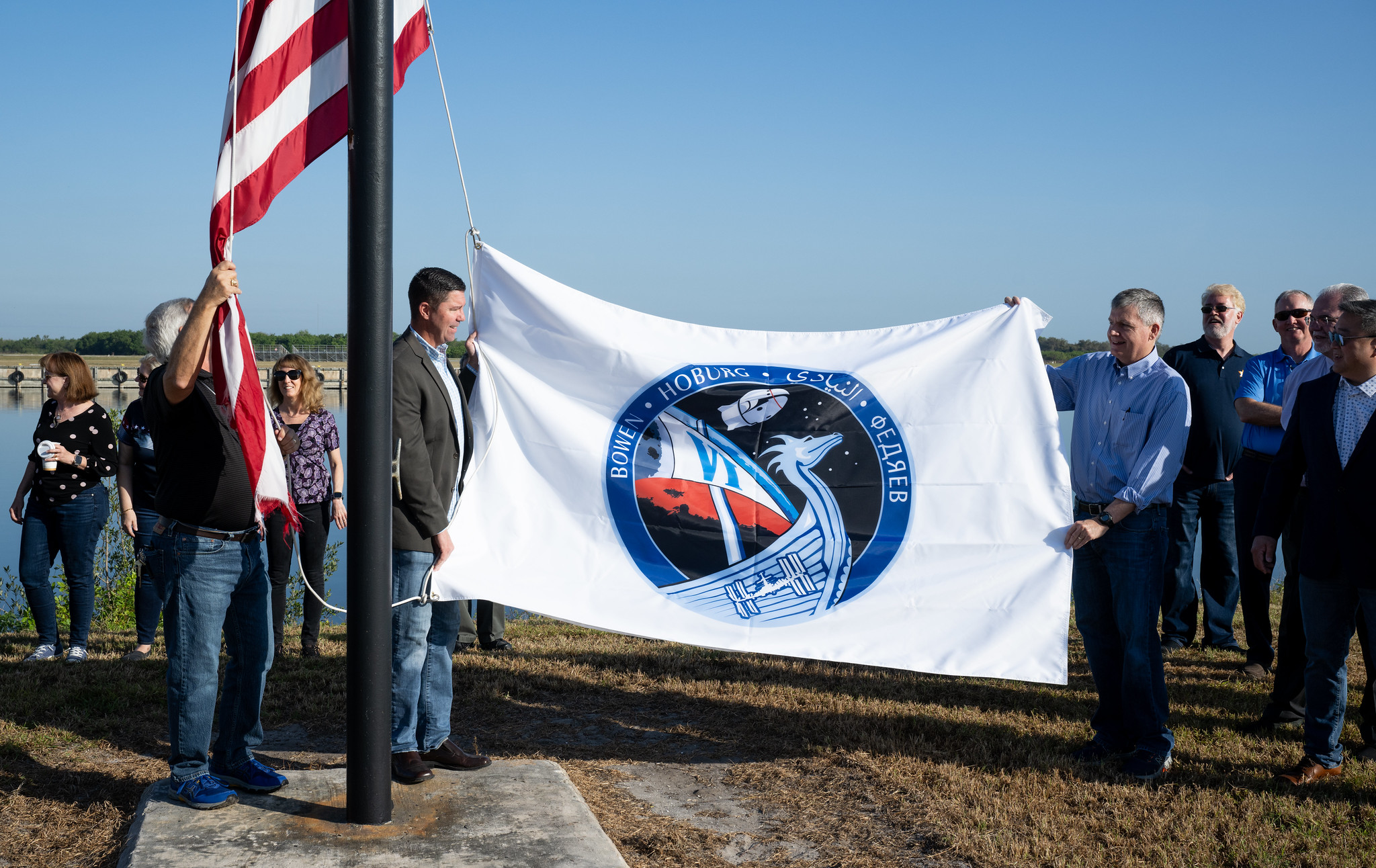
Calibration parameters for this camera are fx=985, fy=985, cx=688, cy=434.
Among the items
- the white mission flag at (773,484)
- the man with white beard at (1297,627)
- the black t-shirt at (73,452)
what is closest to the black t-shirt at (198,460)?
the white mission flag at (773,484)

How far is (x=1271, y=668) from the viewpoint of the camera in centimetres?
656

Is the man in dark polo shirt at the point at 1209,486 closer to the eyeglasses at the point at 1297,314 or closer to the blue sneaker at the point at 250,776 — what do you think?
the eyeglasses at the point at 1297,314

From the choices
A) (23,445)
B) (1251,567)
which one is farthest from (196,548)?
(23,445)

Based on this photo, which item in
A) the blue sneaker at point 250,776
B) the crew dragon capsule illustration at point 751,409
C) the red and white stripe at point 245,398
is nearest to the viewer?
the red and white stripe at point 245,398

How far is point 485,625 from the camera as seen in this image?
720cm

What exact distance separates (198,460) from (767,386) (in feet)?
8.21

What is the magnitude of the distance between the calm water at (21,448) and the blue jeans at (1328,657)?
423cm

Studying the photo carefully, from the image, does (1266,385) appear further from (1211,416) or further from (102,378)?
(102,378)

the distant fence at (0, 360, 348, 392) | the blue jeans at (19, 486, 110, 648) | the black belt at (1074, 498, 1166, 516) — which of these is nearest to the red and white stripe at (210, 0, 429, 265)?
the black belt at (1074, 498, 1166, 516)

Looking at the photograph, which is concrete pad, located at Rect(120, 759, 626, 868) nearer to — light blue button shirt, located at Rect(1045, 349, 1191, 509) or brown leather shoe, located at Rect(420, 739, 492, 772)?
brown leather shoe, located at Rect(420, 739, 492, 772)

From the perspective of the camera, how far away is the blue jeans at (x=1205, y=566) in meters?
7.07

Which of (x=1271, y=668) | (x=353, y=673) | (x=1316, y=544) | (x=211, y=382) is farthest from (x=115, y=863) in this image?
(x=1271, y=668)

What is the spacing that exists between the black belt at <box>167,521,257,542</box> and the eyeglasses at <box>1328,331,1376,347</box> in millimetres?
4750

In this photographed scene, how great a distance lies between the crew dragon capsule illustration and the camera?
4762 millimetres
